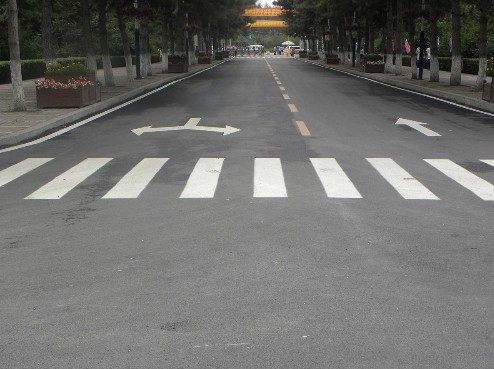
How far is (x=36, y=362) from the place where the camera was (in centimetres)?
443

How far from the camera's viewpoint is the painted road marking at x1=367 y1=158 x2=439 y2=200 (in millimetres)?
9320

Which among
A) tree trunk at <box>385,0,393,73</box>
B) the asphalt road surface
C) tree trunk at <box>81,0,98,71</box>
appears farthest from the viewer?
tree trunk at <box>385,0,393,73</box>

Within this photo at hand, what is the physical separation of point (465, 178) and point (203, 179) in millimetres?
3598

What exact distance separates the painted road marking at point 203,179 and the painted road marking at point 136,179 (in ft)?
1.92

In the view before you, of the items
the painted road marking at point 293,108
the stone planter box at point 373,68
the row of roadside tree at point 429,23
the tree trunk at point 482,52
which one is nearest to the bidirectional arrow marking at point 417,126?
the painted road marking at point 293,108

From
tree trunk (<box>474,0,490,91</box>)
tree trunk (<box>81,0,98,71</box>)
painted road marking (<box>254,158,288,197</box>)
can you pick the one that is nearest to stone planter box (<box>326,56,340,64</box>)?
tree trunk (<box>474,0,490,91</box>)

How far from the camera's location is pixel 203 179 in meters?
10.4

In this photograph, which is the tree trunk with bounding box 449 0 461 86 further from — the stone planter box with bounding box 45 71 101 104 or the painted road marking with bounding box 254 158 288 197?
the painted road marking with bounding box 254 158 288 197

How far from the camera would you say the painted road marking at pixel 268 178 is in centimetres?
942

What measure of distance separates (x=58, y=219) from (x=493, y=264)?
4.41 m

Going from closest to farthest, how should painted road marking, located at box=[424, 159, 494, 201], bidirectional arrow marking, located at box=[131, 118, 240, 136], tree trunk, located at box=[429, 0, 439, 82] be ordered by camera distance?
painted road marking, located at box=[424, 159, 494, 201] < bidirectional arrow marking, located at box=[131, 118, 240, 136] < tree trunk, located at box=[429, 0, 439, 82]

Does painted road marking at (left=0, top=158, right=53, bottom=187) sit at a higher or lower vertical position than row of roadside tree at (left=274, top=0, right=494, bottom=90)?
lower

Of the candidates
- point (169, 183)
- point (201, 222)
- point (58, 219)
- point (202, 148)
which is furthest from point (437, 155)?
point (58, 219)

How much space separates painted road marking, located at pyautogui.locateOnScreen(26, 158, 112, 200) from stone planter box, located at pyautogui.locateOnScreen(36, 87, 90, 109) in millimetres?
9194
